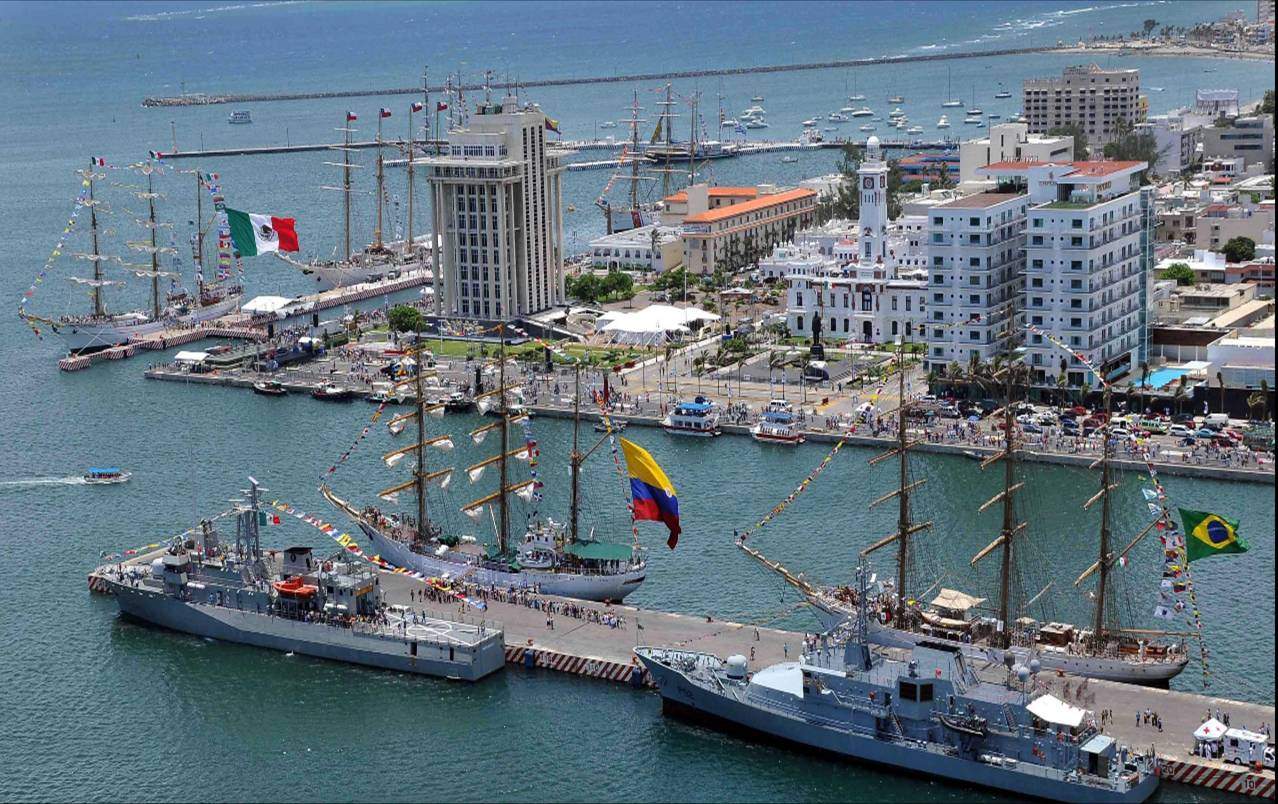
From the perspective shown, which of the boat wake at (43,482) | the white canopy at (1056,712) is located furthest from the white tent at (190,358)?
the white canopy at (1056,712)

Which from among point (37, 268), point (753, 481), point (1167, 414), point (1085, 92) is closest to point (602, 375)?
point (753, 481)

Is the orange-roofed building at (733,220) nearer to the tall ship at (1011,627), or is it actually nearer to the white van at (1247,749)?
the tall ship at (1011,627)

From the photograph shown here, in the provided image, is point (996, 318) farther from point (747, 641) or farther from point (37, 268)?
point (37, 268)

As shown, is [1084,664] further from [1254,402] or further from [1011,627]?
[1254,402]

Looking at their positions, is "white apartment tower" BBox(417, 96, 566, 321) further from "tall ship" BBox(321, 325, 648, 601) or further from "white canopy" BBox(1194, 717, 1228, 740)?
"white canopy" BBox(1194, 717, 1228, 740)

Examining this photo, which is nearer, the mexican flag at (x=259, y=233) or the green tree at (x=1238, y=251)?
the mexican flag at (x=259, y=233)

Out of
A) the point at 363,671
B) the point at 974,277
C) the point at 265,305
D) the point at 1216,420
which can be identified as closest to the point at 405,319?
the point at 265,305
